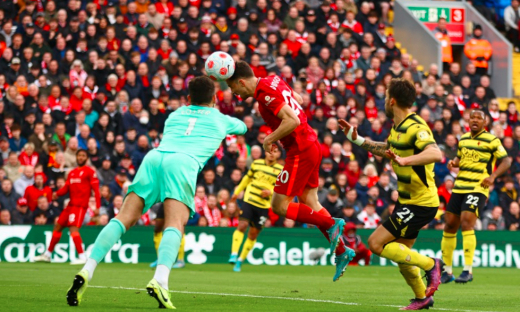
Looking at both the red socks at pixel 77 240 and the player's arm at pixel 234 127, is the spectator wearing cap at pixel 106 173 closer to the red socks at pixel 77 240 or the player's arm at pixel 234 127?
the red socks at pixel 77 240

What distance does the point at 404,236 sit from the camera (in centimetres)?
1020

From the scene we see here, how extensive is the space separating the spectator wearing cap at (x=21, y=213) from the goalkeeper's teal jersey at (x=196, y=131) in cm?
1167

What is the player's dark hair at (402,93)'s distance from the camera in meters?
10.2

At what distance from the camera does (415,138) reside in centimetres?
1003

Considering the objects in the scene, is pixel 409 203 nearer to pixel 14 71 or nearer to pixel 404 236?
pixel 404 236

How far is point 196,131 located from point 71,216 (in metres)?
10.3

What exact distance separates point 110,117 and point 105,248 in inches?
532

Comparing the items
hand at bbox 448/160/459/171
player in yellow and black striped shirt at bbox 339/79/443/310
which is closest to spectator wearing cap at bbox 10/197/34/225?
hand at bbox 448/160/459/171

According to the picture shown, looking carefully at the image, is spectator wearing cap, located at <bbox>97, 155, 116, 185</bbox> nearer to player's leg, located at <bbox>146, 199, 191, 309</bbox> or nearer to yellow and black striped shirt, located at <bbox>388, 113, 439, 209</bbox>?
player's leg, located at <bbox>146, 199, 191, 309</bbox>

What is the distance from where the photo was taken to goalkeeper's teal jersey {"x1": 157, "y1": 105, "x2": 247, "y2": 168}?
9.82 m

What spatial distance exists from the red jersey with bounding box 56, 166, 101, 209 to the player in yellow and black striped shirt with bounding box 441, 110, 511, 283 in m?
7.53

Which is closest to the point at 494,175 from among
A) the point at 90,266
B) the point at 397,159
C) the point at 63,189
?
the point at 397,159

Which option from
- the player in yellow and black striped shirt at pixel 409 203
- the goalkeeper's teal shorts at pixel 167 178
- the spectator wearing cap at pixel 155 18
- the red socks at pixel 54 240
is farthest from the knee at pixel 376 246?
the spectator wearing cap at pixel 155 18

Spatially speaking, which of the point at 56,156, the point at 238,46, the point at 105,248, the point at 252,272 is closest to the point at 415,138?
the point at 105,248
